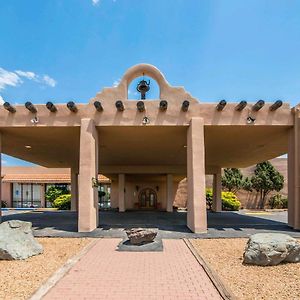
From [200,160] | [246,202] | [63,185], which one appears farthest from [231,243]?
[63,185]

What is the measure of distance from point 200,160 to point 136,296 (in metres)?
7.22

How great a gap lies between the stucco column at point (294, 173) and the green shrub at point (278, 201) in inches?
754

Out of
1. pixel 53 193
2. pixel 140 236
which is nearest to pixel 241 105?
pixel 140 236

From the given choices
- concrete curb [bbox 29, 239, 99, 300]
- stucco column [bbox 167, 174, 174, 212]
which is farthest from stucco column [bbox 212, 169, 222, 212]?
concrete curb [bbox 29, 239, 99, 300]

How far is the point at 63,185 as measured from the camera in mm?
31625

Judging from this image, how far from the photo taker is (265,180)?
97.9ft

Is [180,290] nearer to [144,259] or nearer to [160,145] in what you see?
[144,259]

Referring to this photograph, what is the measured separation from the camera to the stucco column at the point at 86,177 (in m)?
11.6

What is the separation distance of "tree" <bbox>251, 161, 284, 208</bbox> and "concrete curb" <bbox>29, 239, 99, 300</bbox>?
2556cm

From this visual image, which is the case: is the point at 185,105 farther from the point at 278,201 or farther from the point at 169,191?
the point at 278,201

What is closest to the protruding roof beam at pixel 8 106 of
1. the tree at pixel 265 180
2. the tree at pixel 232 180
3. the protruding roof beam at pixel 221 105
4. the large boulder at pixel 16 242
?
the large boulder at pixel 16 242

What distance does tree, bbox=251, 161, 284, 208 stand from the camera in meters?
29.7

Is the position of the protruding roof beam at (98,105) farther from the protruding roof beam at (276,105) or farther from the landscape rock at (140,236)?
the protruding roof beam at (276,105)

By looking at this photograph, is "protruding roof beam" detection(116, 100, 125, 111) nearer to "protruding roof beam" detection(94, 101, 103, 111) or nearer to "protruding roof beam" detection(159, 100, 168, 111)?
"protruding roof beam" detection(94, 101, 103, 111)
